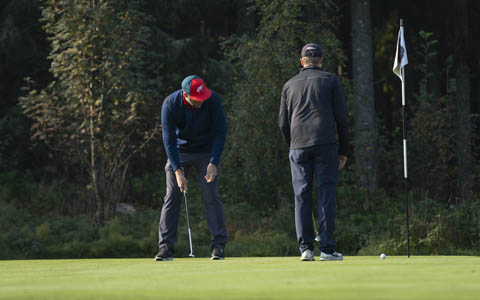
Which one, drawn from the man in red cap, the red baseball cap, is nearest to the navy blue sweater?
the man in red cap

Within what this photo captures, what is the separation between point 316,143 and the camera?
8.00 m

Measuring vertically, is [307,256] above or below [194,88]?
below

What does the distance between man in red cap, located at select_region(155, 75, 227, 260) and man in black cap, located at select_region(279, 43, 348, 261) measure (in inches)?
33.9

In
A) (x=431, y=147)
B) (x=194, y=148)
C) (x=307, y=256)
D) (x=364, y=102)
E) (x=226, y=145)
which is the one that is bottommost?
(x=431, y=147)

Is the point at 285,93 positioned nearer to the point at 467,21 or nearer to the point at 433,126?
the point at 433,126

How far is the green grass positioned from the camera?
15.6ft

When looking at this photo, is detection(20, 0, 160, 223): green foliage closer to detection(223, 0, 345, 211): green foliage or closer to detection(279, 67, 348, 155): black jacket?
detection(223, 0, 345, 211): green foliage

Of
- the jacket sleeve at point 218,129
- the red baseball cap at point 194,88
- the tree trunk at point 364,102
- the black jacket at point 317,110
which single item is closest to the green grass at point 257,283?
the black jacket at point 317,110

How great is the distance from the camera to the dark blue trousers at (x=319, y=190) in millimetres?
8023

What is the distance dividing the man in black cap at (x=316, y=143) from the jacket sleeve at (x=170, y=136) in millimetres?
1180

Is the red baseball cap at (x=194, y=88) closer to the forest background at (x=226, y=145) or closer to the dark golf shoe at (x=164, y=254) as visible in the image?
the dark golf shoe at (x=164, y=254)

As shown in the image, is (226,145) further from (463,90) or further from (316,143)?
(316,143)

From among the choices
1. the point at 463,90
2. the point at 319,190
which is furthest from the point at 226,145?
the point at 319,190

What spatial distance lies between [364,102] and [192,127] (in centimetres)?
1026
